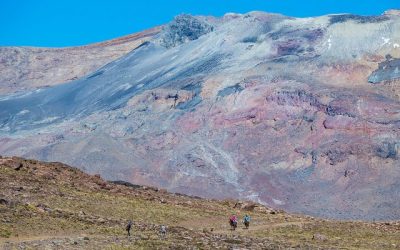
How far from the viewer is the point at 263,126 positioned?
154 meters

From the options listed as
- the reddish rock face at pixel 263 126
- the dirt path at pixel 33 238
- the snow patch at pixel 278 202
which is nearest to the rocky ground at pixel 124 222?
the dirt path at pixel 33 238

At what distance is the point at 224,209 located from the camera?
176 ft

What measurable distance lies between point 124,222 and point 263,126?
4589 inches

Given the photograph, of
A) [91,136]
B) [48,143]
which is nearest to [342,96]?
[91,136]

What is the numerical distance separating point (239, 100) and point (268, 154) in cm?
1955

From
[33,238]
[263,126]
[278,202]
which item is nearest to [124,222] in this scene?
[33,238]

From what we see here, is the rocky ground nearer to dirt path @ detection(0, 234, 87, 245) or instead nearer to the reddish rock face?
dirt path @ detection(0, 234, 87, 245)

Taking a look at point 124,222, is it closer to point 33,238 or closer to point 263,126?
point 33,238

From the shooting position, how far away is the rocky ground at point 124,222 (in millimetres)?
31359

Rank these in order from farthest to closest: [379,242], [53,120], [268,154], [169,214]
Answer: [53,120] → [268,154] → [169,214] → [379,242]

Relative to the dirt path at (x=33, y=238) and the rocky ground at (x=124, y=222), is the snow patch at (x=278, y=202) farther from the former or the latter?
the dirt path at (x=33, y=238)

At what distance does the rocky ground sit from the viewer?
103ft

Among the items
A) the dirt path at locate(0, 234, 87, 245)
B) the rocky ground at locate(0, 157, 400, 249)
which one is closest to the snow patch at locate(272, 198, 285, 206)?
the rocky ground at locate(0, 157, 400, 249)

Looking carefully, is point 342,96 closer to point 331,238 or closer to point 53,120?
point 53,120
